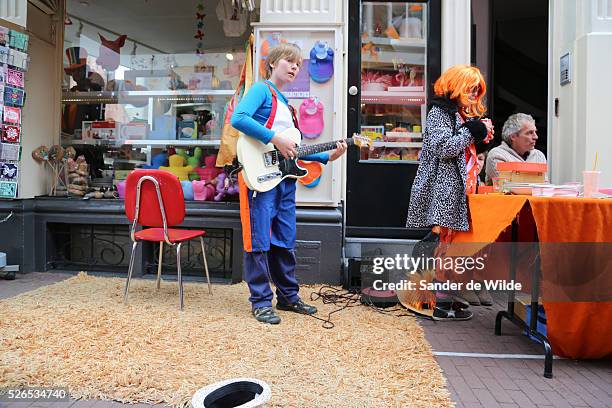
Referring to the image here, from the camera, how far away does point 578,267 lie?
297cm

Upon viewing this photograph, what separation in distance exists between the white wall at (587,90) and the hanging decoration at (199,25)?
12.3ft

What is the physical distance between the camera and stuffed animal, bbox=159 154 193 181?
215 inches

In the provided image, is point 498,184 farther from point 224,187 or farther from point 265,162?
point 224,187

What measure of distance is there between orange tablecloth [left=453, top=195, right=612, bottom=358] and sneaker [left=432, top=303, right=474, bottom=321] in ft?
3.10

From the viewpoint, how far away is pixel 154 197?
391cm

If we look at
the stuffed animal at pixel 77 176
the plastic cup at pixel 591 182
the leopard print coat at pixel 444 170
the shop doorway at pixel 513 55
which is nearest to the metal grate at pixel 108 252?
the stuffed animal at pixel 77 176

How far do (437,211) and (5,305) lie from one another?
3451 millimetres

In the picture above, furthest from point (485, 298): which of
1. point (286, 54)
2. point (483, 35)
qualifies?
point (483, 35)

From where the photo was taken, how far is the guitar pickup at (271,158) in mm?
3574

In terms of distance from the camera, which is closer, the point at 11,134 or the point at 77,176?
the point at 11,134

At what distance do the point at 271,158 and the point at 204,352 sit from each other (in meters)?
1.41

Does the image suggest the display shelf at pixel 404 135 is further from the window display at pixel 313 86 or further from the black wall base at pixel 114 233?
the black wall base at pixel 114 233

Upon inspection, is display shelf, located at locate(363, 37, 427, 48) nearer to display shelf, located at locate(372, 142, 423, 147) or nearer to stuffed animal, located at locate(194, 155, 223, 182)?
display shelf, located at locate(372, 142, 423, 147)

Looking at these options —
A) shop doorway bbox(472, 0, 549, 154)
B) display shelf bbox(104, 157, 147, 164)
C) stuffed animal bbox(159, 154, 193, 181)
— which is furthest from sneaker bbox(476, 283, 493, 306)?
display shelf bbox(104, 157, 147, 164)
